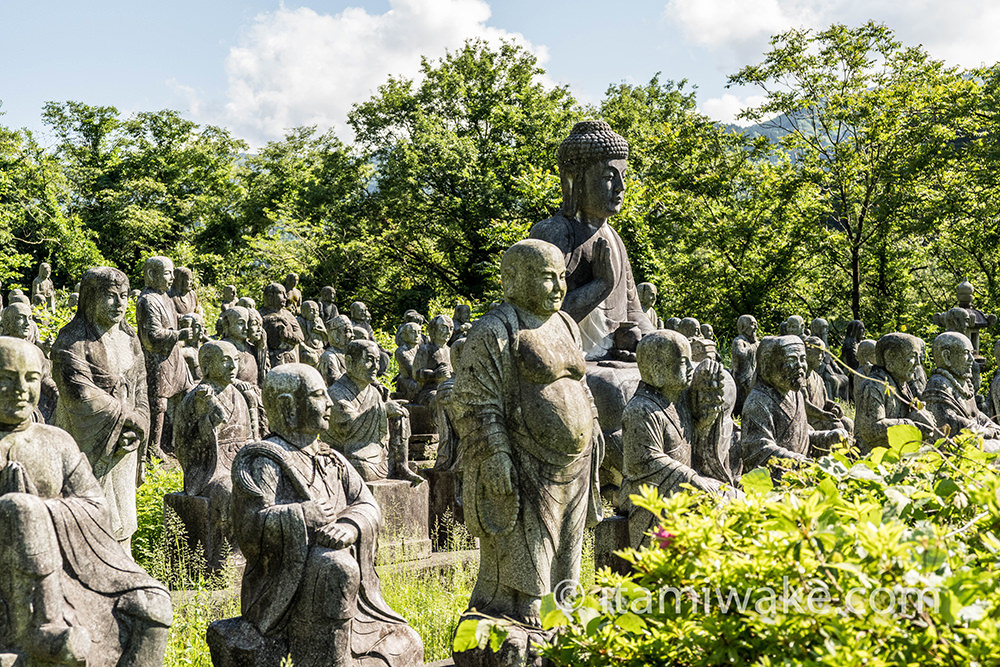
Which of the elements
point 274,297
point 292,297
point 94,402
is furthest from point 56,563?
point 292,297

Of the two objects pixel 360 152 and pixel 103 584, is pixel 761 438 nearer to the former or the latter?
pixel 103 584

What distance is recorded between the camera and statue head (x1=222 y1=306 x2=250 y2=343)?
13055mm

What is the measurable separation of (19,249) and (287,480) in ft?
109

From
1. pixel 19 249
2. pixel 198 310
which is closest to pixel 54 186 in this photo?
pixel 19 249

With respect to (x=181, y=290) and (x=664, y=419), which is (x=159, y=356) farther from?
(x=664, y=419)

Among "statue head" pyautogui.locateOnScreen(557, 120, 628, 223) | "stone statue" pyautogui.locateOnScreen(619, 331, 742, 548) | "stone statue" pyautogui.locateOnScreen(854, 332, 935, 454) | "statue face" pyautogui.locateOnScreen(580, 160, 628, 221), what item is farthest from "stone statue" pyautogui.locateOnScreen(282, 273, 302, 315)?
"stone statue" pyautogui.locateOnScreen(619, 331, 742, 548)

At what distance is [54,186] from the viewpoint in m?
34.6

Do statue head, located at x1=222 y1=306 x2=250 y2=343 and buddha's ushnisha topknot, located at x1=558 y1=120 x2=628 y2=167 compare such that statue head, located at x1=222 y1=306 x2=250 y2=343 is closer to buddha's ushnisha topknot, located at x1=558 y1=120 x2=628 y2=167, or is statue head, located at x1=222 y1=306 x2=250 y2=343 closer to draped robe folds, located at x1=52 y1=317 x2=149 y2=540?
draped robe folds, located at x1=52 y1=317 x2=149 y2=540

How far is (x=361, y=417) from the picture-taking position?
31.2 feet

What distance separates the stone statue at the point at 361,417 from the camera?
371 inches

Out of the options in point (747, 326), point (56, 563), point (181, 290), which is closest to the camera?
point (56, 563)

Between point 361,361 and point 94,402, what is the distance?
104 inches

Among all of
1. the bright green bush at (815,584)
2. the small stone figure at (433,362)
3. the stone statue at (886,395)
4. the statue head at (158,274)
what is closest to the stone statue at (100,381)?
the statue head at (158,274)

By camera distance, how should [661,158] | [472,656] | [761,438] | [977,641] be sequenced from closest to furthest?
1. [977,641]
2. [472,656]
3. [761,438]
4. [661,158]
